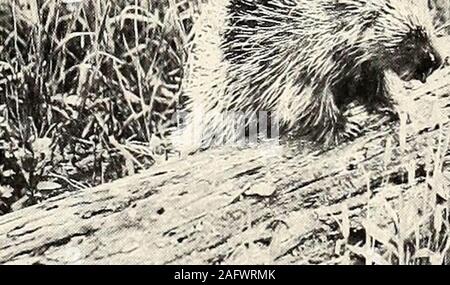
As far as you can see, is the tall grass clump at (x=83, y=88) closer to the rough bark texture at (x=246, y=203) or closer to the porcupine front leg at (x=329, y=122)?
the rough bark texture at (x=246, y=203)

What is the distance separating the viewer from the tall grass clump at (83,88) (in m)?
1.05

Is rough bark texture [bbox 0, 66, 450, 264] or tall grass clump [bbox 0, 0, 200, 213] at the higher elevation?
tall grass clump [bbox 0, 0, 200, 213]

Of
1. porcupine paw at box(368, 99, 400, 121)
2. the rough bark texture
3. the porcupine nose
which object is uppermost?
the porcupine nose

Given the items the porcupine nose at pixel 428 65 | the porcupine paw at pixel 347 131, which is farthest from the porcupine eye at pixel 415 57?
the porcupine paw at pixel 347 131

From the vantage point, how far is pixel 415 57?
1.07 meters

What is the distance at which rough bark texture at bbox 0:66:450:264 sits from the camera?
1.07 meters

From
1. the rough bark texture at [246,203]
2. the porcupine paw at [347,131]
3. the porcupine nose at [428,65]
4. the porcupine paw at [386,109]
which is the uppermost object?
the porcupine nose at [428,65]

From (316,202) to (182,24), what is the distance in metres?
0.34

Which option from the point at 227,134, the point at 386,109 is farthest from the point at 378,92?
the point at 227,134

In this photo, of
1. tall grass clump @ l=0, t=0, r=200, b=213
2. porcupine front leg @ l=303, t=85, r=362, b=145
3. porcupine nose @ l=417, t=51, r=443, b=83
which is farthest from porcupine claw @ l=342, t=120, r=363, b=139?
tall grass clump @ l=0, t=0, r=200, b=213

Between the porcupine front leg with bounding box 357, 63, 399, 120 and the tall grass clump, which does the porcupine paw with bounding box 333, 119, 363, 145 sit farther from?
the tall grass clump

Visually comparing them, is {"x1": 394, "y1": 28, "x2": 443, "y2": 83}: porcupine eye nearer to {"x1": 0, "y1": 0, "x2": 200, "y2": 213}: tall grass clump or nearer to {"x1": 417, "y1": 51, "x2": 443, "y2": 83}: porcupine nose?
{"x1": 417, "y1": 51, "x2": 443, "y2": 83}: porcupine nose
